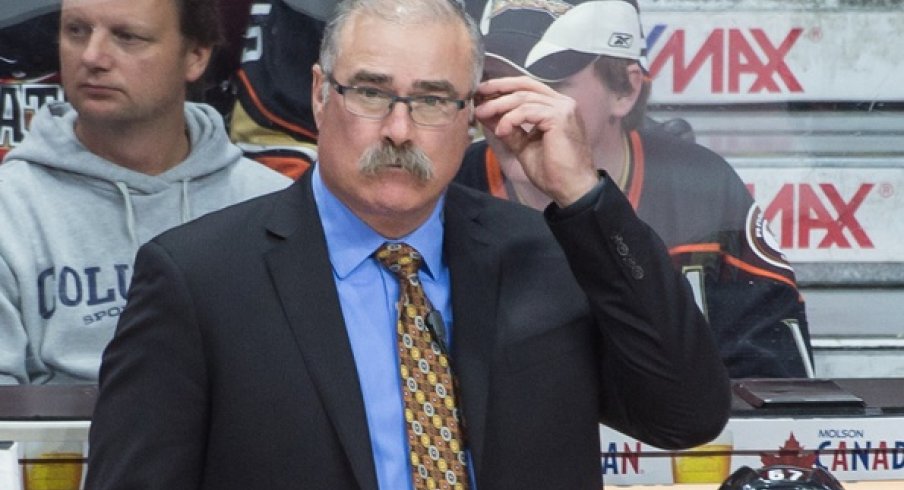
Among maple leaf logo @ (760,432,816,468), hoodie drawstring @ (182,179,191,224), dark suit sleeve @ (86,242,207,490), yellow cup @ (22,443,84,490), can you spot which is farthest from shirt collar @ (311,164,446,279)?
maple leaf logo @ (760,432,816,468)

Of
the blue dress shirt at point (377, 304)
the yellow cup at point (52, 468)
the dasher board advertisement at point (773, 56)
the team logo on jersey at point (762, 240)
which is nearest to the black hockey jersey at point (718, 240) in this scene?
the team logo on jersey at point (762, 240)

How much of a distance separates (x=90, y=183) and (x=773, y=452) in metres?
1.42

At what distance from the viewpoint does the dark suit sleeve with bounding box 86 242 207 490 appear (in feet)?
6.36

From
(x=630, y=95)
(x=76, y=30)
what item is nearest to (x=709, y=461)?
(x=630, y=95)

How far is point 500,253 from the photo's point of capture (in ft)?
7.12

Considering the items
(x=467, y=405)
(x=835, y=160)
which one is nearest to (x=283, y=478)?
(x=467, y=405)

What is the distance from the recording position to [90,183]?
112 inches

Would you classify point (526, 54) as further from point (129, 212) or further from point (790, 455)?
point (790, 455)

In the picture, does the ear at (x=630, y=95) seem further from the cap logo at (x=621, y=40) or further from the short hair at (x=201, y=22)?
the short hair at (x=201, y=22)

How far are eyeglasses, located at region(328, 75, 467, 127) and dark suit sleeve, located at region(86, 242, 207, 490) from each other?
12.8 inches

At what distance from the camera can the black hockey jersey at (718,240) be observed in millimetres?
3031

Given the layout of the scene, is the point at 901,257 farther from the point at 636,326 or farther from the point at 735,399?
the point at 636,326

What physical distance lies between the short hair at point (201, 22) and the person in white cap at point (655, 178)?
20.7 inches

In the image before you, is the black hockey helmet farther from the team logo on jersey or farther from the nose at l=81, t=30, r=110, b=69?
the nose at l=81, t=30, r=110, b=69
